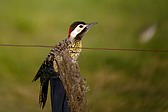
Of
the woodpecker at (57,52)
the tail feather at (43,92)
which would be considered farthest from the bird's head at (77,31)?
the tail feather at (43,92)

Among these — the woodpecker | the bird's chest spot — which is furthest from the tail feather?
the bird's chest spot

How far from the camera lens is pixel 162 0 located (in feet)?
9.12

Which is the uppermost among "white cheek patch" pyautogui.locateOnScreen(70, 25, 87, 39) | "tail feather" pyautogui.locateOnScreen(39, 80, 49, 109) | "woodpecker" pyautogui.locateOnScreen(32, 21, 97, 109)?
"white cheek patch" pyautogui.locateOnScreen(70, 25, 87, 39)

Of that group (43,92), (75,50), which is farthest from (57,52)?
(43,92)

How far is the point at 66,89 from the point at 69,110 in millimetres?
118

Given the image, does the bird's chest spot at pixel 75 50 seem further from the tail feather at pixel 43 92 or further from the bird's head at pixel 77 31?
the tail feather at pixel 43 92

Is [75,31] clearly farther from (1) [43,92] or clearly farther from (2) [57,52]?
(1) [43,92]

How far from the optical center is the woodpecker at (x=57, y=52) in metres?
1.95

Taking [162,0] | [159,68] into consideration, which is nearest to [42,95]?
[159,68]

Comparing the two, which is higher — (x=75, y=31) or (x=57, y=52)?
(x=75, y=31)

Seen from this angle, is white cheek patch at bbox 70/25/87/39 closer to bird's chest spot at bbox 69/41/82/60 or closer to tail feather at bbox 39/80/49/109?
bird's chest spot at bbox 69/41/82/60

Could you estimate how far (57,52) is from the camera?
1.92 metres

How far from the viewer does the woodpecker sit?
1.95 m

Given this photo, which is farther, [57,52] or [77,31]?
[77,31]
